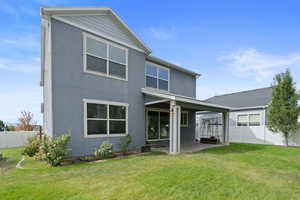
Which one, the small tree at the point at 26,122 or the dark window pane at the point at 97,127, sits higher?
the dark window pane at the point at 97,127

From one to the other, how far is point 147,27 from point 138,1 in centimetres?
265

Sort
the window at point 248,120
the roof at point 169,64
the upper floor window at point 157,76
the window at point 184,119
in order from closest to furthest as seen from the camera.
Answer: the roof at point 169,64
the upper floor window at point 157,76
the window at point 184,119
the window at point 248,120

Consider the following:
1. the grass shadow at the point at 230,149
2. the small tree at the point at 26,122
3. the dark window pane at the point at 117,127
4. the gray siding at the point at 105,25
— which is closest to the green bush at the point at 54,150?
the dark window pane at the point at 117,127

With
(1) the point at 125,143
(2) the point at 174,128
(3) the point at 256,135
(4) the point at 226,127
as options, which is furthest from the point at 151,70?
(3) the point at 256,135

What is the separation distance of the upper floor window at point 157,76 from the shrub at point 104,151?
4.97 m

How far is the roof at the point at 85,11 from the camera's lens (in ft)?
20.6

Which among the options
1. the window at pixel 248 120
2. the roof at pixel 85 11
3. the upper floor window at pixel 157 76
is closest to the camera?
the roof at pixel 85 11

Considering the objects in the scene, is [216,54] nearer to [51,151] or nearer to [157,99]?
[157,99]

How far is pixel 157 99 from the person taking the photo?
9.21 m

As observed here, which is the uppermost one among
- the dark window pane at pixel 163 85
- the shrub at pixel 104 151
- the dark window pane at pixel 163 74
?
the dark window pane at pixel 163 74

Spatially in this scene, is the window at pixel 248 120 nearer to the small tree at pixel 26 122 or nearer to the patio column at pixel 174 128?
the patio column at pixel 174 128

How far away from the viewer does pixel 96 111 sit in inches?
299

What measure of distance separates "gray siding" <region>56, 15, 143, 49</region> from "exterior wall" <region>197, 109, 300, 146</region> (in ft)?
40.6

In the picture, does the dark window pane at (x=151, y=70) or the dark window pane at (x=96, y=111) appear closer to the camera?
the dark window pane at (x=96, y=111)
